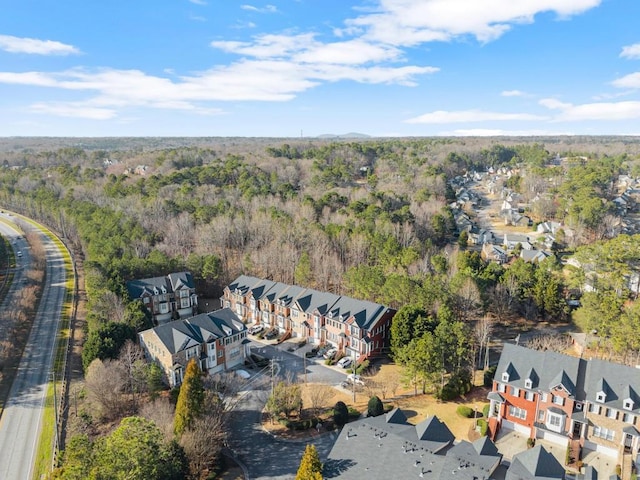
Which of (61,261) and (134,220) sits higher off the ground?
(134,220)

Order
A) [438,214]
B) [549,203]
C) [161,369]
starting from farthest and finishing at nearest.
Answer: [549,203]
[438,214]
[161,369]

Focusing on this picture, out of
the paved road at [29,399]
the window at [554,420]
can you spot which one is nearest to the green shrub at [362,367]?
the window at [554,420]

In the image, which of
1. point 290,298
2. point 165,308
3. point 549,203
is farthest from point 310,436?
point 549,203

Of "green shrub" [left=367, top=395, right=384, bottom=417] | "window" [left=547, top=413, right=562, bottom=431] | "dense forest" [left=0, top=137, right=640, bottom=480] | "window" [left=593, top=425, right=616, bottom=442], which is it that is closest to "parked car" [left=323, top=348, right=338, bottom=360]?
"dense forest" [left=0, top=137, right=640, bottom=480]

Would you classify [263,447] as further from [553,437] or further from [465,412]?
[553,437]

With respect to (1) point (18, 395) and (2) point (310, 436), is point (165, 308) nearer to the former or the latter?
(1) point (18, 395)

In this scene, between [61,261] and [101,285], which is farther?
[61,261]

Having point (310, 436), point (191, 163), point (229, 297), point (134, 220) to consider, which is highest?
point (191, 163)

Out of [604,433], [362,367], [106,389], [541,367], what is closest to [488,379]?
[541,367]
